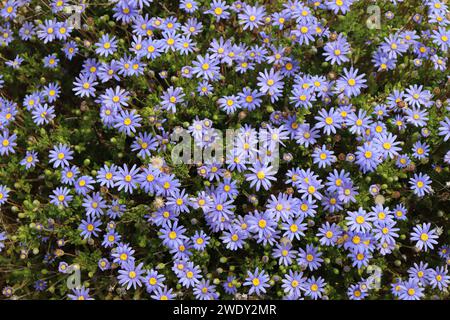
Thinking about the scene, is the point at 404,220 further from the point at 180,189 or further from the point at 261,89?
the point at 180,189

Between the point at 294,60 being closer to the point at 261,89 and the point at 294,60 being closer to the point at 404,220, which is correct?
the point at 261,89

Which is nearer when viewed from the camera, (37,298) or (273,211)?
(273,211)

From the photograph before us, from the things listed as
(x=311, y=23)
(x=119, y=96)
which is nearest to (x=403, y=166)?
(x=311, y=23)

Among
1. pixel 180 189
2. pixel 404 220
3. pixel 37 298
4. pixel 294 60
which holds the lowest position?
pixel 37 298

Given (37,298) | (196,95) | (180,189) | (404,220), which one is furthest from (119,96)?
(404,220)

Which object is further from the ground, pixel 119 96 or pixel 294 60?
pixel 294 60
